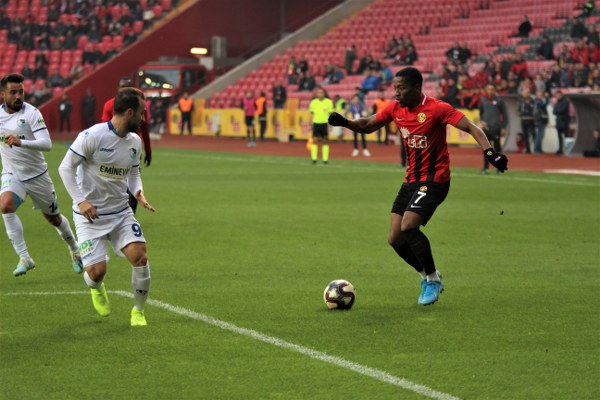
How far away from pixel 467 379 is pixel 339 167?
898 inches

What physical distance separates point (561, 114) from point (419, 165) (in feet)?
74.6

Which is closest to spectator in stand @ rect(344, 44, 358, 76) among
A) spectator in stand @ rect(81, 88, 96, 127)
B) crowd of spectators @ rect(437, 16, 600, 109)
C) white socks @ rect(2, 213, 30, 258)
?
crowd of spectators @ rect(437, 16, 600, 109)

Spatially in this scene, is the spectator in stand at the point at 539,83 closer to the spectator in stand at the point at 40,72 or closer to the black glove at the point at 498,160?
the black glove at the point at 498,160

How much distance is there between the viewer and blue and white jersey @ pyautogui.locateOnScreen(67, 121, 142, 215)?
893 centimetres

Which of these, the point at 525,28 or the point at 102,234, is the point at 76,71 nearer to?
the point at 525,28

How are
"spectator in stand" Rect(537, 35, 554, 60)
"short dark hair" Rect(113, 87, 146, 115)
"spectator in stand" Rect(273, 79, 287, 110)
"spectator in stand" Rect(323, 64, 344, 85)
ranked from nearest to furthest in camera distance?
Result: "short dark hair" Rect(113, 87, 146, 115), "spectator in stand" Rect(537, 35, 554, 60), "spectator in stand" Rect(273, 79, 287, 110), "spectator in stand" Rect(323, 64, 344, 85)

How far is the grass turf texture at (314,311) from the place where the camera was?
7230mm

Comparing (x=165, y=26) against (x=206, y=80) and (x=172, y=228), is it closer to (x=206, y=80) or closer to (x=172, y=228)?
(x=206, y=80)

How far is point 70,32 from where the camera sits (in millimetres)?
59438

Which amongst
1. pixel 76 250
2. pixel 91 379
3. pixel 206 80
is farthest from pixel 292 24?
pixel 91 379

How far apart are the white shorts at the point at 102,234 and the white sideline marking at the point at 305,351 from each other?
876 millimetres

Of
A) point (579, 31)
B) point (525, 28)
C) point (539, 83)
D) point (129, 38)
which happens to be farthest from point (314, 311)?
point (129, 38)

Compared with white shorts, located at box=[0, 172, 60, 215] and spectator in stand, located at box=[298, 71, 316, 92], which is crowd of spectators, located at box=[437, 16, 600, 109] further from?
white shorts, located at box=[0, 172, 60, 215]

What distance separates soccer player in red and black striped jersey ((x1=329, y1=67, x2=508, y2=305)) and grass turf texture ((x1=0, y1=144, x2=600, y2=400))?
1.42ft
